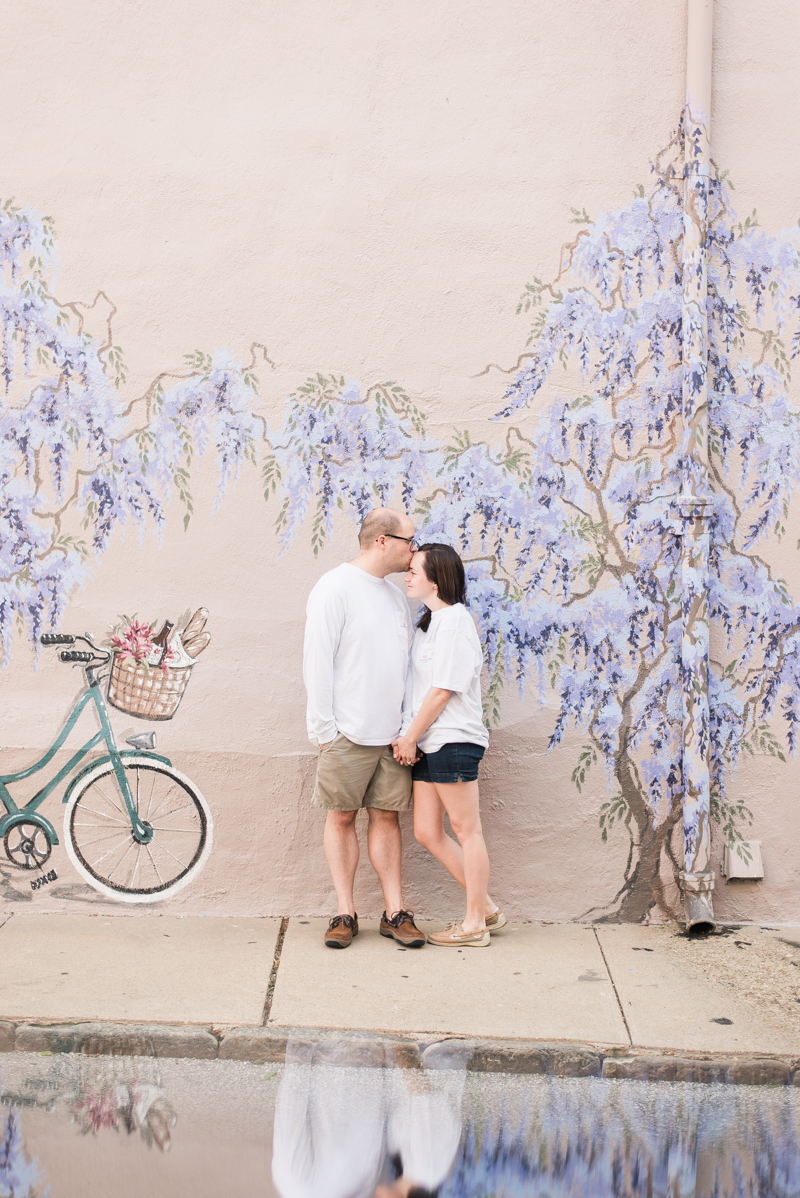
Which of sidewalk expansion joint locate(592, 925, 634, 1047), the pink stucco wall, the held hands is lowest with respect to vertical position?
sidewalk expansion joint locate(592, 925, 634, 1047)

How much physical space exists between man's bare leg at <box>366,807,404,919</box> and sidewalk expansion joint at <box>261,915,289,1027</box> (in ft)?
1.73

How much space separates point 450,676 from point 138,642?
5.44 feet

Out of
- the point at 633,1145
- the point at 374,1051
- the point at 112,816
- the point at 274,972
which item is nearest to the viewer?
the point at 633,1145

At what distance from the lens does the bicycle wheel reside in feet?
18.0

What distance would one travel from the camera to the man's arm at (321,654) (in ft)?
16.1

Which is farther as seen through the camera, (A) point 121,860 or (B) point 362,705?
(A) point 121,860

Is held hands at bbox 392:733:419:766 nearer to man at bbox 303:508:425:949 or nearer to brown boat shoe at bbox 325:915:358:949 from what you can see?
man at bbox 303:508:425:949

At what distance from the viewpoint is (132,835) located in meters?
5.52

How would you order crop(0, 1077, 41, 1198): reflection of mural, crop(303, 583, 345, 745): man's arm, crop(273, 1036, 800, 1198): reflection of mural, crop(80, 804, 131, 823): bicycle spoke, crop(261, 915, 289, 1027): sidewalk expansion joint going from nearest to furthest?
crop(0, 1077, 41, 1198): reflection of mural < crop(273, 1036, 800, 1198): reflection of mural < crop(261, 915, 289, 1027): sidewalk expansion joint < crop(303, 583, 345, 745): man's arm < crop(80, 804, 131, 823): bicycle spoke

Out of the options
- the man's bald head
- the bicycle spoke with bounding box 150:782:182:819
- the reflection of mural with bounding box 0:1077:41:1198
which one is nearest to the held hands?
the man's bald head

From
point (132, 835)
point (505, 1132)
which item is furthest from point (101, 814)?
point (505, 1132)

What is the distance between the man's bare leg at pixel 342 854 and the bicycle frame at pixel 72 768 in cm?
101

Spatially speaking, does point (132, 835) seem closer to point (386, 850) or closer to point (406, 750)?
point (386, 850)

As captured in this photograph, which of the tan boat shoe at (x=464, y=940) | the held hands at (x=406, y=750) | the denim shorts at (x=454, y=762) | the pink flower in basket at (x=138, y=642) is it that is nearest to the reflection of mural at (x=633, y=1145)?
the tan boat shoe at (x=464, y=940)
